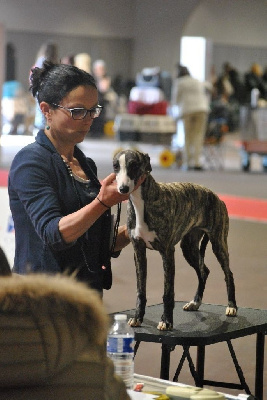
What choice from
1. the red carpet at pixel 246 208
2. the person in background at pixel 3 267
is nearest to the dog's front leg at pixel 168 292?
the person in background at pixel 3 267

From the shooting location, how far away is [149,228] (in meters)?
3.33

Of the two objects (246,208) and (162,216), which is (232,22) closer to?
(246,208)

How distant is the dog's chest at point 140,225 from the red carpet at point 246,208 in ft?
26.2

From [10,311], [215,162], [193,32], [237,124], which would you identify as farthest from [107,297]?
[193,32]

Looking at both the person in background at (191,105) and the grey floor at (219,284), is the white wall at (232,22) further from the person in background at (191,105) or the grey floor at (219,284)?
the grey floor at (219,284)

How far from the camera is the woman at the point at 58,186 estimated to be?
3094 millimetres

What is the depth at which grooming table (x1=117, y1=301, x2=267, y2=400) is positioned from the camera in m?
3.29

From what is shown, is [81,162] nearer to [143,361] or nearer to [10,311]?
[10,311]

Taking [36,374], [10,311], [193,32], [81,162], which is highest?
[193,32]

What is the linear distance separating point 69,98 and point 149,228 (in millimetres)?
537

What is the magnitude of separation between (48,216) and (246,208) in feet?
30.7

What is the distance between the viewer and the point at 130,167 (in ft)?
10.5

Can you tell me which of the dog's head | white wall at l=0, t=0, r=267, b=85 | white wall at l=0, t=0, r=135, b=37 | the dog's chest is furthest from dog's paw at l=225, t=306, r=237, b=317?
white wall at l=0, t=0, r=135, b=37

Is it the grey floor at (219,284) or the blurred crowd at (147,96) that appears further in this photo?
the blurred crowd at (147,96)
